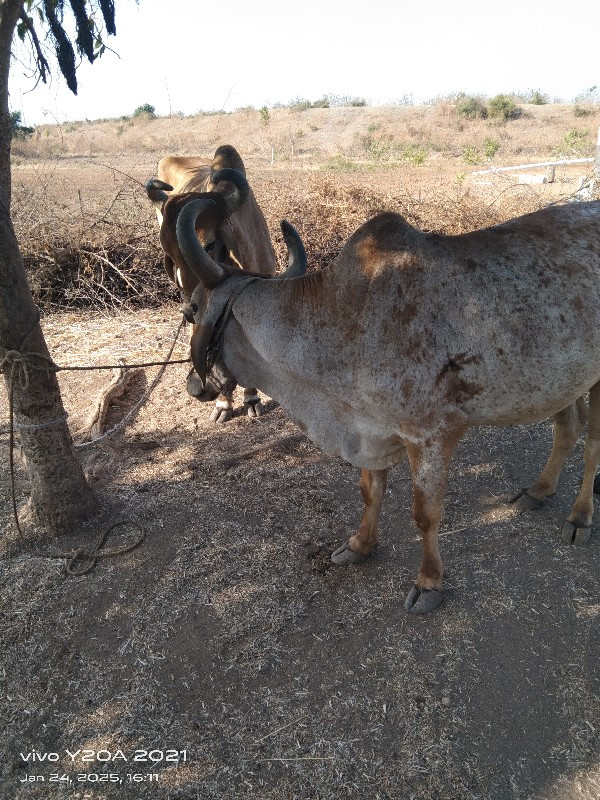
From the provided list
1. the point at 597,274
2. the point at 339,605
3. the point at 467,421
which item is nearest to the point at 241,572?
the point at 339,605

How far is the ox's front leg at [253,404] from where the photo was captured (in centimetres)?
590

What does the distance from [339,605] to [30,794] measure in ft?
5.54

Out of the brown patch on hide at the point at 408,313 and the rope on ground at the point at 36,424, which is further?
the rope on ground at the point at 36,424

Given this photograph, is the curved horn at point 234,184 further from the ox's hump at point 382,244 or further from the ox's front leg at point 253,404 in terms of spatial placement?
the ox's front leg at point 253,404

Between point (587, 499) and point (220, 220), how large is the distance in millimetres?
2928

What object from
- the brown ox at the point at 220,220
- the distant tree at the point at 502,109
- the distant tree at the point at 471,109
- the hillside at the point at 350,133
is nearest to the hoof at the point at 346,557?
the brown ox at the point at 220,220

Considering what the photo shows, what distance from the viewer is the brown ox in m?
3.40

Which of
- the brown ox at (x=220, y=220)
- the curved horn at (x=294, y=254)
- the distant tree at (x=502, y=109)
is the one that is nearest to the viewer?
the brown ox at (x=220, y=220)

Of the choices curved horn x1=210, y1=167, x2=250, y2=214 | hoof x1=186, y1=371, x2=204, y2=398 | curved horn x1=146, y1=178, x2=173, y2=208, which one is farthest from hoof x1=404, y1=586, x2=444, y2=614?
curved horn x1=146, y1=178, x2=173, y2=208

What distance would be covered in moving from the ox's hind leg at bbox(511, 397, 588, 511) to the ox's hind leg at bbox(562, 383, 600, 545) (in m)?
0.24

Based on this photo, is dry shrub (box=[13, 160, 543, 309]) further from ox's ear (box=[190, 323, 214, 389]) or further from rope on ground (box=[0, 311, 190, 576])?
ox's ear (box=[190, 323, 214, 389])

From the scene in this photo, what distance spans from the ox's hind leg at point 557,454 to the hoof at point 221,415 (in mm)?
2711

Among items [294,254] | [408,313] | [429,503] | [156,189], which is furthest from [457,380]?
[156,189]

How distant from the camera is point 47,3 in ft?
12.3
